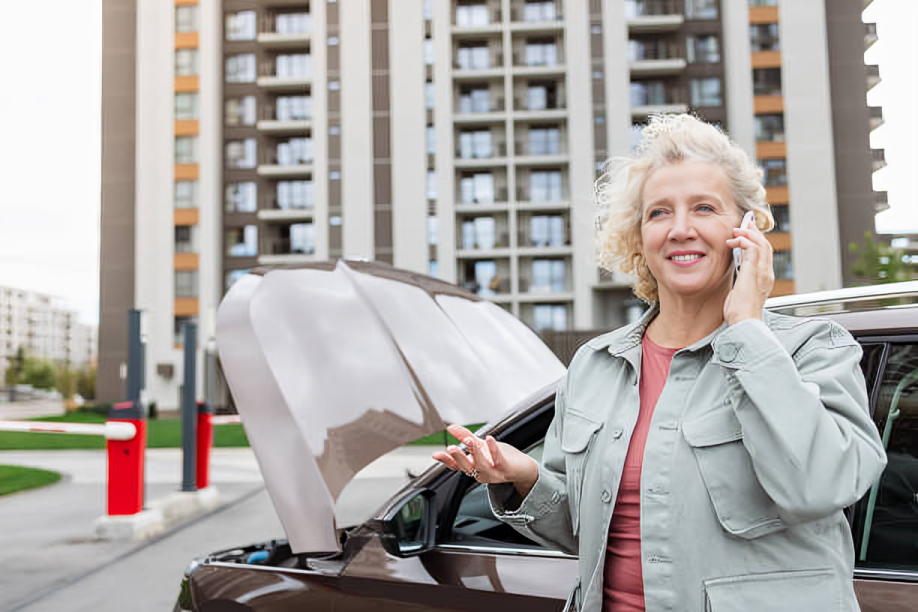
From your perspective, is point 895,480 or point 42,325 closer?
point 895,480

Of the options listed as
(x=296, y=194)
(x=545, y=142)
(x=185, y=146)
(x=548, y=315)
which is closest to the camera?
(x=548, y=315)

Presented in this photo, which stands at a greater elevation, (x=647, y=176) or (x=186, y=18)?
(x=186, y=18)

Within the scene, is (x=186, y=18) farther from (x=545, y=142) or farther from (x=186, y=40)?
(x=545, y=142)

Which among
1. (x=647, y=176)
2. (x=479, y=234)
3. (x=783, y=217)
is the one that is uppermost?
(x=783, y=217)

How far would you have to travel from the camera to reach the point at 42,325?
166m

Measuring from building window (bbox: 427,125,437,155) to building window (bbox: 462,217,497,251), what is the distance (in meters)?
4.18

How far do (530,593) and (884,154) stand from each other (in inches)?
1821

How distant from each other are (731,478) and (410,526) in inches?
53.4

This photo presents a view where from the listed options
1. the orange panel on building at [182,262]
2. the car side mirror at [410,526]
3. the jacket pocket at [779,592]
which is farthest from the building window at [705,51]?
the jacket pocket at [779,592]

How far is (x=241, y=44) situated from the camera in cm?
4484

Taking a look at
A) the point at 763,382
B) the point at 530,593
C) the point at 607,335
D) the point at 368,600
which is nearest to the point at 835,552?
the point at 763,382

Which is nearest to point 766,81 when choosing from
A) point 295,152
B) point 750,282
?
point 295,152

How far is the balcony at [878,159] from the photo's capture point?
40656mm

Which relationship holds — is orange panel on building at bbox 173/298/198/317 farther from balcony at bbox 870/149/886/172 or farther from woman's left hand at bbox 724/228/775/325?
woman's left hand at bbox 724/228/775/325
